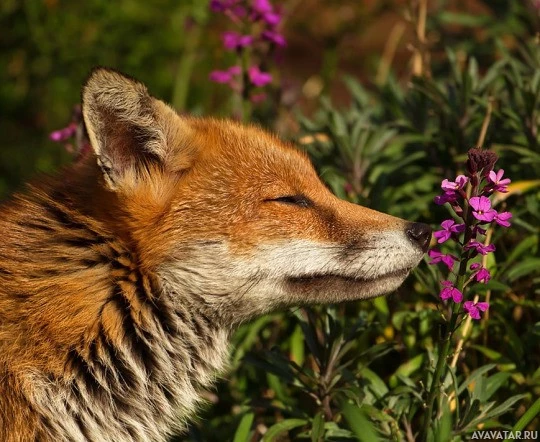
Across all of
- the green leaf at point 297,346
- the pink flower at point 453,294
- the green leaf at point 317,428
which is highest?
the pink flower at point 453,294

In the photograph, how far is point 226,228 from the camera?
3.66m

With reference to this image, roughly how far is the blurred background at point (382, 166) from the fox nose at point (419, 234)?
17.8 inches

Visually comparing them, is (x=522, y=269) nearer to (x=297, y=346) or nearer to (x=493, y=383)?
(x=493, y=383)

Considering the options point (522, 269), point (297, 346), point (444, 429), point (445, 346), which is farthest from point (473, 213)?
point (297, 346)

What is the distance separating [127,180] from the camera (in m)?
3.62

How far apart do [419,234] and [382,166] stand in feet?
4.73

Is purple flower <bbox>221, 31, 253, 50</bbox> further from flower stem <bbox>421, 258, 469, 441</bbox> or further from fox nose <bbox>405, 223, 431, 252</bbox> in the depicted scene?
flower stem <bbox>421, 258, 469, 441</bbox>

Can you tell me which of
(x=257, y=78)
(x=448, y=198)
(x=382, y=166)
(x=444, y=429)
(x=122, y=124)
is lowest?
(x=444, y=429)

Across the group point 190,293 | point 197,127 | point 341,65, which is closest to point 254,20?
point 197,127

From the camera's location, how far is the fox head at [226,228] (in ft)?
11.8

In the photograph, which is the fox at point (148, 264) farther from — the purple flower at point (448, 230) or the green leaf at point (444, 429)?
the green leaf at point (444, 429)

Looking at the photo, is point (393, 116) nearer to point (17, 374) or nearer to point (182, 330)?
point (182, 330)

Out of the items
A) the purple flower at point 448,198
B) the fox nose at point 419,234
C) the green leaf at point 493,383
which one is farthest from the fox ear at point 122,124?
the green leaf at point 493,383

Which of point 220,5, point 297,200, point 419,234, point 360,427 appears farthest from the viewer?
point 220,5
